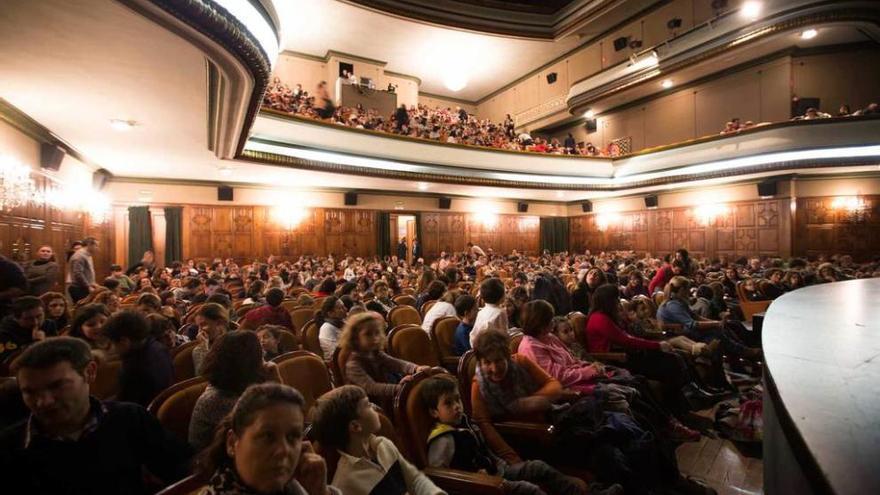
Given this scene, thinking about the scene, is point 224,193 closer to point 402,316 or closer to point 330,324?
point 402,316

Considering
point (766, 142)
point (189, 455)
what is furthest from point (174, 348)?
point (766, 142)

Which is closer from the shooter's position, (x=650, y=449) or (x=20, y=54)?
(x=650, y=449)

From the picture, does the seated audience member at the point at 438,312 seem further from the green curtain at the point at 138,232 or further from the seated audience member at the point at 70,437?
the green curtain at the point at 138,232

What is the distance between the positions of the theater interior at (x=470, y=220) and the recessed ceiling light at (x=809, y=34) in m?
0.13

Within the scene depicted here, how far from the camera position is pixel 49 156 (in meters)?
5.80

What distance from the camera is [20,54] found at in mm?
3172

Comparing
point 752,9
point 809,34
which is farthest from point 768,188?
point 752,9

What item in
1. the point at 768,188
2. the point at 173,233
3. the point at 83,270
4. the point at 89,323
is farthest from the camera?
the point at 768,188

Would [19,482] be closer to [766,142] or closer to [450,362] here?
[450,362]

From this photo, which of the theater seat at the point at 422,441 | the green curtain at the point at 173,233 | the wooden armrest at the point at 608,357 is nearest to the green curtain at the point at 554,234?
the green curtain at the point at 173,233

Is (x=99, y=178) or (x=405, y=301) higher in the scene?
(x=99, y=178)

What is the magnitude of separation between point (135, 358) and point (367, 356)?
A: 118 centimetres

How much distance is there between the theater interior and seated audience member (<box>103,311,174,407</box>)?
0.5 inches

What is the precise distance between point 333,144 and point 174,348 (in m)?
6.74
